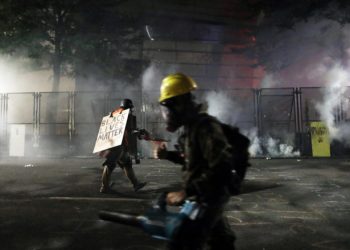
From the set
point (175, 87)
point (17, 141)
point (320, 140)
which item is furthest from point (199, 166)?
point (17, 141)

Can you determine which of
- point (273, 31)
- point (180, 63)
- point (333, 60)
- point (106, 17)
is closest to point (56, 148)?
point (106, 17)

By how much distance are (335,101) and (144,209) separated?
43.1ft

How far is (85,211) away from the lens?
5805 millimetres

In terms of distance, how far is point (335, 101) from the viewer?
15969 mm

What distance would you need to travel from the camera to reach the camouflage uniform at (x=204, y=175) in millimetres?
2199

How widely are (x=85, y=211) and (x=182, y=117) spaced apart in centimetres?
391

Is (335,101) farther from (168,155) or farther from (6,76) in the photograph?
(6,76)

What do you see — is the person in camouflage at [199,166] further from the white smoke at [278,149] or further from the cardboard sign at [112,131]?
the white smoke at [278,149]

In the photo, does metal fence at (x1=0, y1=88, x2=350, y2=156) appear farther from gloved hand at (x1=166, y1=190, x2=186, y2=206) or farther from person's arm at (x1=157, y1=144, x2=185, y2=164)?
gloved hand at (x1=166, y1=190, x2=186, y2=206)

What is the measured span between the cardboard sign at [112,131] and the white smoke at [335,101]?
1010 cm

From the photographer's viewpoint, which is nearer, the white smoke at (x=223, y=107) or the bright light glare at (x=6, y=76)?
the bright light glare at (x=6, y=76)

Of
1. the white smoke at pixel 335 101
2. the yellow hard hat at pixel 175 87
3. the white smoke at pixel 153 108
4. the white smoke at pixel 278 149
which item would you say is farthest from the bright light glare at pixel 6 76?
the yellow hard hat at pixel 175 87

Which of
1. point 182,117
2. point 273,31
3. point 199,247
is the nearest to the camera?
point 199,247

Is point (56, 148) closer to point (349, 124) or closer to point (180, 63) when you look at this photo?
point (180, 63)
